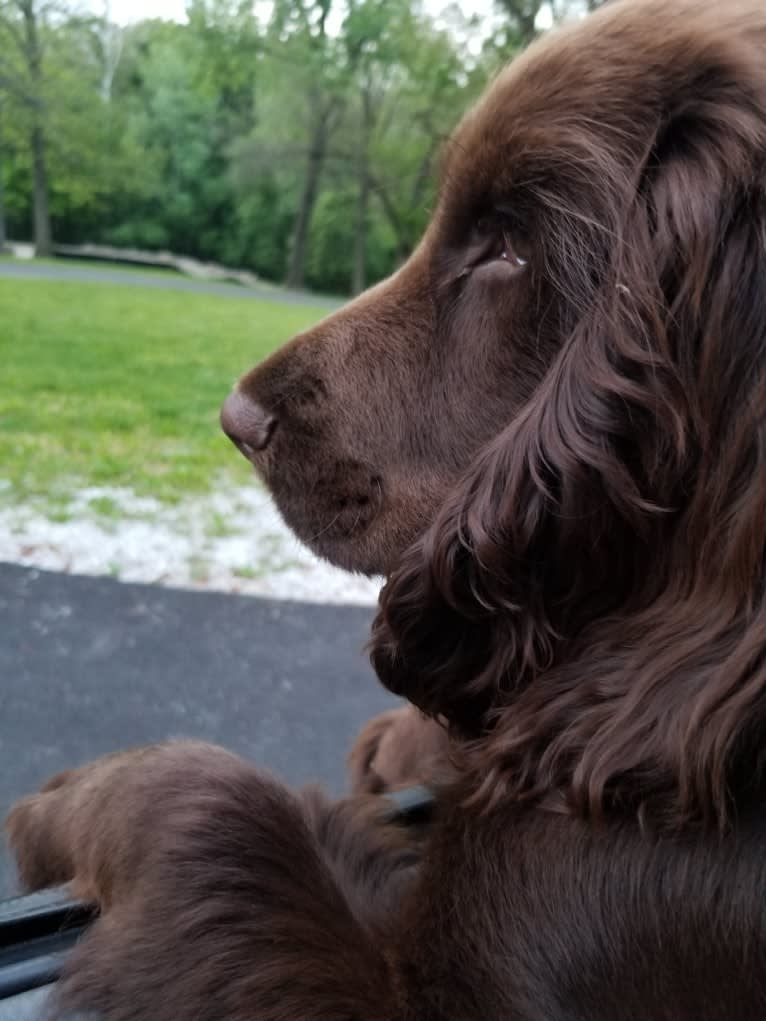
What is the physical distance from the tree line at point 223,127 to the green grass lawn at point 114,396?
9.73 metres

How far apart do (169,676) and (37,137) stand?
30234mm

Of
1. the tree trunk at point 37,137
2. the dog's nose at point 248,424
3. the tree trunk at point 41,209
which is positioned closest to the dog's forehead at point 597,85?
the dog's nose at point 248,424

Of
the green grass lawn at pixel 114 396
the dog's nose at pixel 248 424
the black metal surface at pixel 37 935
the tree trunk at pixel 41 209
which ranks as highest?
the dog's nose at pixel 248 424

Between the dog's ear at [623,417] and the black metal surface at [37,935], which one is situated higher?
the dog's ear at [623,417]

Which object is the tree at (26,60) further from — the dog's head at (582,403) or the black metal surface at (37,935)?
the black metal surface at (37,935)

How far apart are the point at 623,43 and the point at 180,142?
1388 inches

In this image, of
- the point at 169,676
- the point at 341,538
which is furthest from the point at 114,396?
the point at 341,538

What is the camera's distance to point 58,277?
20953 mm

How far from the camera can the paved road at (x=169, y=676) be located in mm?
2820

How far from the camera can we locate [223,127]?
106 feet

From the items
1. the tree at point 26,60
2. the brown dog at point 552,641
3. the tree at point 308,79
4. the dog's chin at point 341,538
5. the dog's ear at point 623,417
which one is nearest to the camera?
the brown dog at point 552,641

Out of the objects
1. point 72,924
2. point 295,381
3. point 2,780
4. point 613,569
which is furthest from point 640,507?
point 2,780

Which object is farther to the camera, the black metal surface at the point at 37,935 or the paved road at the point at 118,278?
the paved road at the point at 118,278

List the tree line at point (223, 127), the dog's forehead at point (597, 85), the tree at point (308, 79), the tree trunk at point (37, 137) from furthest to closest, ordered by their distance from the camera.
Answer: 1. the tree at point (308, 79)
2. the tree line at point (223, 127)
3. the tree trunk at point (37, 137)
4. the dog's forehead at point (597, 85)
